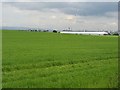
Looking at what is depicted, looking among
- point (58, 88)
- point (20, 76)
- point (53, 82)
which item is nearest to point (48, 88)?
point (58, 88)

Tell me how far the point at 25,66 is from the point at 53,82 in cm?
685

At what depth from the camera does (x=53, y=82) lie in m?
14.4

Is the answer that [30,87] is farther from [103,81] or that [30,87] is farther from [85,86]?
[103,81]

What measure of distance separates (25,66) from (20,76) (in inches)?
188

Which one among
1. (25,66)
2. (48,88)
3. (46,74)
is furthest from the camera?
(25,66)

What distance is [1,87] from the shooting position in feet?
42.2

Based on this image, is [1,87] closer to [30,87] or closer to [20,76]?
[30,87]

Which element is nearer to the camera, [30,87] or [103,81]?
[30,87]

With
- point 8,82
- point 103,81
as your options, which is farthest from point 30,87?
point 103,81

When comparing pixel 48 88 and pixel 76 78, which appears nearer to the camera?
pixel 48 88

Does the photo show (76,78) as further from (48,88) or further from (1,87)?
(1,87)

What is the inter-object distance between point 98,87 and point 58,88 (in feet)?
→ 5.50

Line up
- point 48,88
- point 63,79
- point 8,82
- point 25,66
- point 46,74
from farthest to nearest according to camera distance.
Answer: point 25,66
point 46,74
point 63,79
point 8,82
point 48,88

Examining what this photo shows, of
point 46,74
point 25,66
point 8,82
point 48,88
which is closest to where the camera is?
point 48,88
